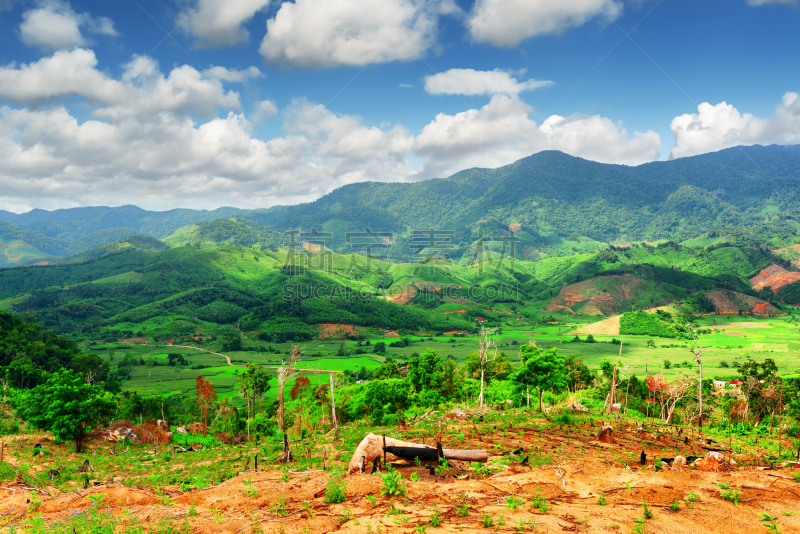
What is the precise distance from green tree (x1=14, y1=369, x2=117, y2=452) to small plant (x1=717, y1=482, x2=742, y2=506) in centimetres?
4122

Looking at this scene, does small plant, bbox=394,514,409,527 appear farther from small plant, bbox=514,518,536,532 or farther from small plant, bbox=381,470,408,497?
small plant, bbox=514,518,536,532

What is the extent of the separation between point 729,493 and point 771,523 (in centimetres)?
191

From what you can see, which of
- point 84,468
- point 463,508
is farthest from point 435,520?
point 84,468

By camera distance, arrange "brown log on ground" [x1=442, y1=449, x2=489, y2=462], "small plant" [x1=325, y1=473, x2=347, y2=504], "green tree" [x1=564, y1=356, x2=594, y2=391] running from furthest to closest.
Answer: "green tree" [x1=564, y1=356, x2=594, y2=391] → "brown log on ground" [x1=442, y1=449, x2=489, y2=462] → "small plant" [x1=325, y1=473, x2=347, y2=504]

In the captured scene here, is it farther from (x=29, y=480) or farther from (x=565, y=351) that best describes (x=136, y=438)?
(x=565, y=351)

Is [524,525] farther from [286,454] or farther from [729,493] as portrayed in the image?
[286,454]

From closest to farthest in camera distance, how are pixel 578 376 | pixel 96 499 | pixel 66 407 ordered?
pixel 96 499
pixel 66 407
pixel 578 376

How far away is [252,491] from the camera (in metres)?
15.3

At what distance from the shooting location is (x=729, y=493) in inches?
496

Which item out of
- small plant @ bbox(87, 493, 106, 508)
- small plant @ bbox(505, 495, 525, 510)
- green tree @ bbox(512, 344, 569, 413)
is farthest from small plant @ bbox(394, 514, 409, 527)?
green tree @ bbox(512, 344, 569, 413)

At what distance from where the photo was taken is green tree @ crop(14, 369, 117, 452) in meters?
32.2

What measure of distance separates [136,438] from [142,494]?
101 ft

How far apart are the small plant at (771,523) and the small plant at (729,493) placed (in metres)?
1.05

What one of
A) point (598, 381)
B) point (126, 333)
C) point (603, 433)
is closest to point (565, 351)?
point (598, 381)
